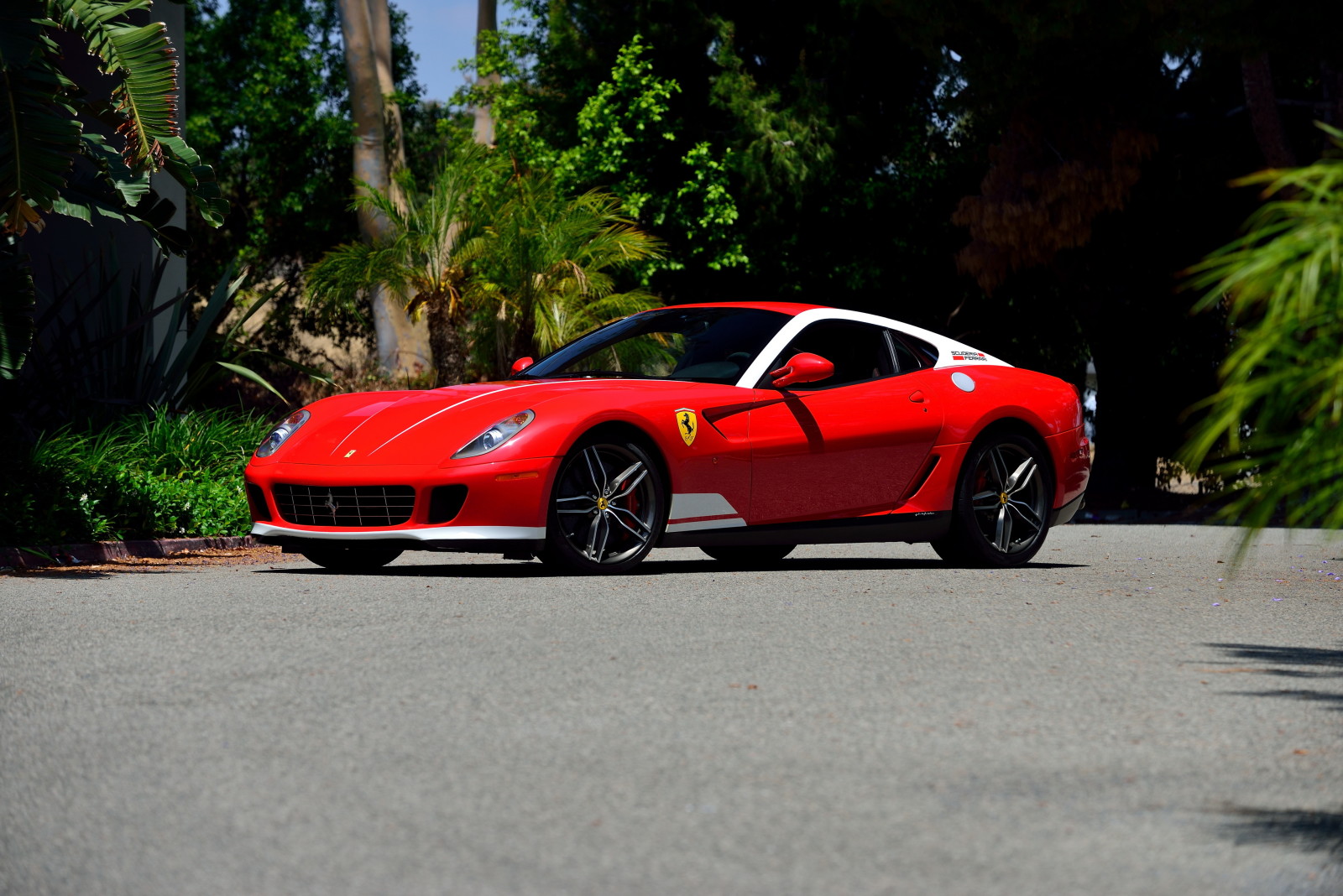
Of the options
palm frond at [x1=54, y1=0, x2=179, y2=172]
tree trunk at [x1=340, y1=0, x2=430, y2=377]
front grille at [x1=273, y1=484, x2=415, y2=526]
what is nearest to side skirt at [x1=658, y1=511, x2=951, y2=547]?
front grille at [x1=273, y1=484, x2=415, y2=526]

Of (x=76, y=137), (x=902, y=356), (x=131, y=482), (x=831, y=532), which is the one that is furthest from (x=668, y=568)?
(x=76, y=137)

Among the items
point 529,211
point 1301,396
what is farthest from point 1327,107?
point 1301,396

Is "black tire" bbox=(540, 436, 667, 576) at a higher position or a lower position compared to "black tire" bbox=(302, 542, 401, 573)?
higher

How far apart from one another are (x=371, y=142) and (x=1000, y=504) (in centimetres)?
2145

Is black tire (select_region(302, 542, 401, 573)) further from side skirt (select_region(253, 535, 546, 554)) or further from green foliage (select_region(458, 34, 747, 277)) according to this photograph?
green foliage (select_region(458, 34, 747, 277))

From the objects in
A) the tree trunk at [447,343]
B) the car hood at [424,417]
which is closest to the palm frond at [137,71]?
the car hood at [424,417]

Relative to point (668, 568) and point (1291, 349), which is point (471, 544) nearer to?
point (668, 568)

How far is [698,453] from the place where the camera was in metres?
9.23

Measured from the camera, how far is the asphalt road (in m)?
3.65

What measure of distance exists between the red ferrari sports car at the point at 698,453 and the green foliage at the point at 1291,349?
5252 mm

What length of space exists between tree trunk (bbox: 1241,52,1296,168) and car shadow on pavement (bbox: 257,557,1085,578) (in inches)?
385

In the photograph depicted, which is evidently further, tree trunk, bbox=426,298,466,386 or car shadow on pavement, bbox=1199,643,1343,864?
tree trunk, bbox=426,298,466,386

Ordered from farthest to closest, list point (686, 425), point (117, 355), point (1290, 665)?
point (117, 355) < point (686, 425) < point (1290, 665)

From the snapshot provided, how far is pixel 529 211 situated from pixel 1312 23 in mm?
8940
